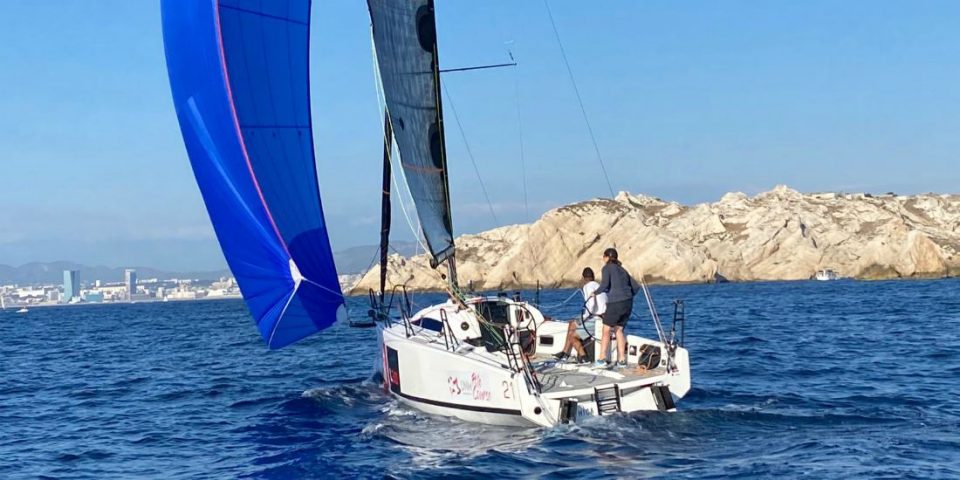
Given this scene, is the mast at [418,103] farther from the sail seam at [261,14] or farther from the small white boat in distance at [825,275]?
the small white boat in distance at [825,275]

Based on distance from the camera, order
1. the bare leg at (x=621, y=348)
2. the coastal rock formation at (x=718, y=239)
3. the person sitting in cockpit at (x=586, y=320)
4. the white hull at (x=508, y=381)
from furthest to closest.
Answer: the coastal rock formation at (x=718, y=239) < the person sitting in cockpit at (x=586, y=320) < the bare leg at (x=621, y=348) < the white hull at (x=508, y=381)

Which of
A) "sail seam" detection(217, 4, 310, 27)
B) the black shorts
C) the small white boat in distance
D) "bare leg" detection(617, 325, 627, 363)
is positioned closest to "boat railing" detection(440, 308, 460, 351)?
the black shorts

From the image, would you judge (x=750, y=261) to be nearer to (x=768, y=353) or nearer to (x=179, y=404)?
(x=768, y=353)

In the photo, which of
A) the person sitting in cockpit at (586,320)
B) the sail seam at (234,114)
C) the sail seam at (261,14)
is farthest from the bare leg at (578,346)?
the sail seam at (261,14)

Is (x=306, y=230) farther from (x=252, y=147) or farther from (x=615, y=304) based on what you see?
(x=615, y=304)

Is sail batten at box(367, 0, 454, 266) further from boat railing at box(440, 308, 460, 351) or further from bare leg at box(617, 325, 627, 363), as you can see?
bare leg at box(617, 325, 627, 363)

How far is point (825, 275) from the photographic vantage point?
3637 inches

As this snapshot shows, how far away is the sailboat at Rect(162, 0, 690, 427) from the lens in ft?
42.9

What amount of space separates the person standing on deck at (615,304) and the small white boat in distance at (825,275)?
82.2 m

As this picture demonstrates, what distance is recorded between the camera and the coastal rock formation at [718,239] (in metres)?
95.9

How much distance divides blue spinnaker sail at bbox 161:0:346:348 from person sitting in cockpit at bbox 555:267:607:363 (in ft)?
12.8

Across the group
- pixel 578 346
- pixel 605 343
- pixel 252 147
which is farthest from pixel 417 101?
pixel 605 343

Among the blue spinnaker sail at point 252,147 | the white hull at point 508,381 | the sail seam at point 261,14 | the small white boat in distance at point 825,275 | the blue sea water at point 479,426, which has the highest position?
the sail seam at point 261,14

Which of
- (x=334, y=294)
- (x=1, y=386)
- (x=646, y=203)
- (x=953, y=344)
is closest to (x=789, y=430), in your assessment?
(x=334, y=294)
